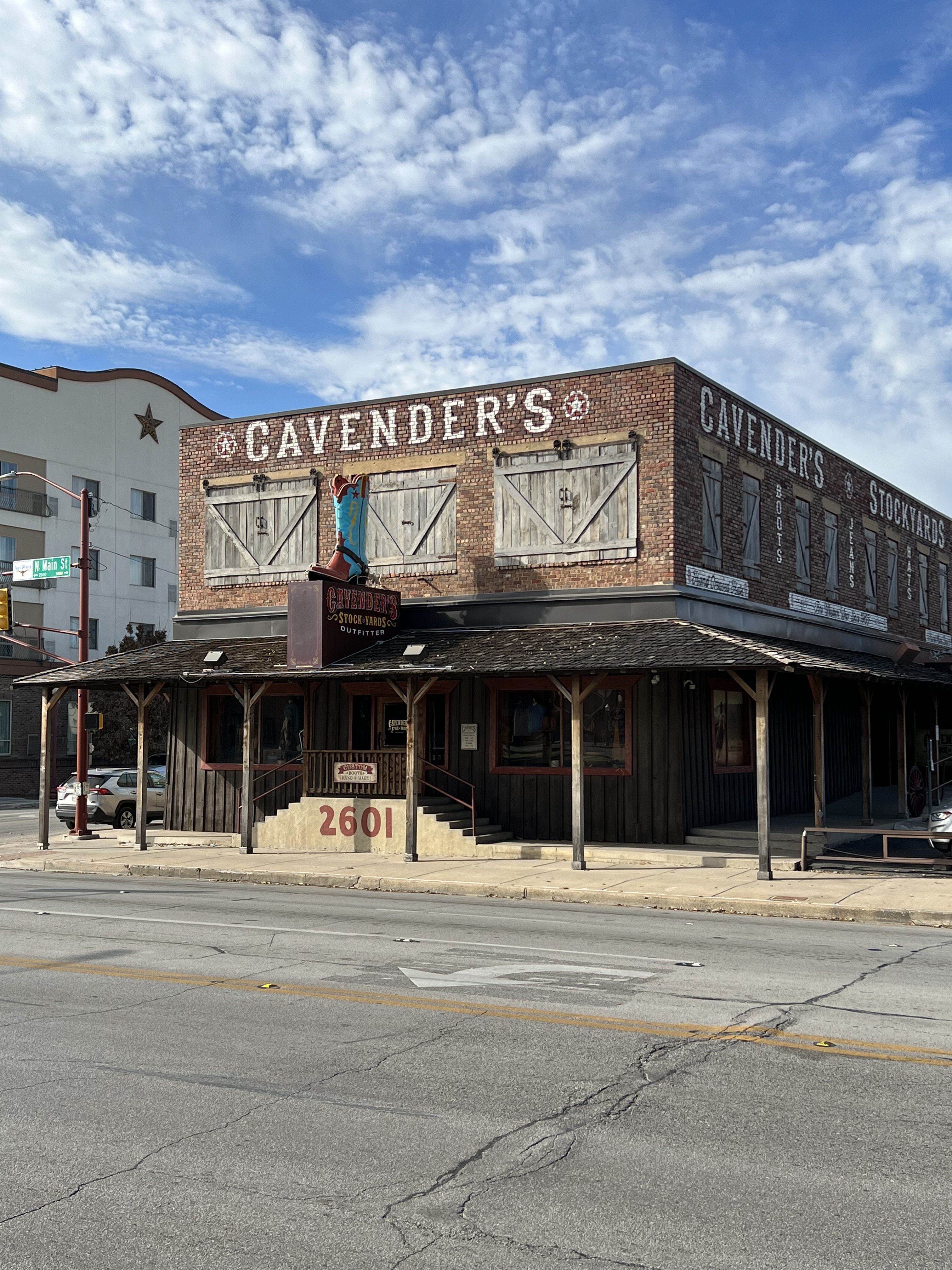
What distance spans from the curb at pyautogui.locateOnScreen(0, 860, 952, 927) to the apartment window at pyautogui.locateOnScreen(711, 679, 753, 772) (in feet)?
20.7

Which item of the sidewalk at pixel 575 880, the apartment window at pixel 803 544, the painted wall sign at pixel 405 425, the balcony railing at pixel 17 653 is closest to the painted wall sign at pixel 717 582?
the apartment window at pixel 803 544

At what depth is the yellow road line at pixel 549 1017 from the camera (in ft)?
25.2

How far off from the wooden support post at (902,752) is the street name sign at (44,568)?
1831 centimetres

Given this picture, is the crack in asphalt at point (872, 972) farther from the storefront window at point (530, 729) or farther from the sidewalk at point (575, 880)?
the storefront window at point (530, 729)

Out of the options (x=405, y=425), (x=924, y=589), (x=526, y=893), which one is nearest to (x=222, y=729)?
(x=405, y=425)

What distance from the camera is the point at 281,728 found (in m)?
25.4

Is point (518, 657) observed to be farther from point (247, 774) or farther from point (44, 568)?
point (44, 568)

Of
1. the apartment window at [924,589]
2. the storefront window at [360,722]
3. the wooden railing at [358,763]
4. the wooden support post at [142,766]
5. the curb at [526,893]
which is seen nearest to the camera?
the curb at [526,893]

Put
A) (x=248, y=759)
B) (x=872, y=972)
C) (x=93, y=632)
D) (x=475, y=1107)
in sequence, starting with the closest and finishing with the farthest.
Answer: (x=475, y=1107) → (x=872, y=972) → (x=248, y=759) → (x=93, y=632)

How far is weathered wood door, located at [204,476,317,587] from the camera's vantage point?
84.9ft

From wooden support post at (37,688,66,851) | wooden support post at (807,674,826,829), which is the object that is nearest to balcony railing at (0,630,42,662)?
wooden support post at (37,688,66,851)

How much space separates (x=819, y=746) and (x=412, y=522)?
911 centimetres

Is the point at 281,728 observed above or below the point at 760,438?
below

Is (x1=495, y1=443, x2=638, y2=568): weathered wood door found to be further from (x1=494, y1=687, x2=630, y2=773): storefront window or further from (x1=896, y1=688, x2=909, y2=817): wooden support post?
(x1=896, y1=688, x2=909, y2=817): wooden support post
